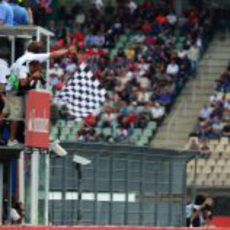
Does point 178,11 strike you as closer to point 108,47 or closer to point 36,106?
point 108,47

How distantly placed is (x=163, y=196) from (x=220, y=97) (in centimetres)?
1186

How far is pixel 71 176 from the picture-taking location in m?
37.6

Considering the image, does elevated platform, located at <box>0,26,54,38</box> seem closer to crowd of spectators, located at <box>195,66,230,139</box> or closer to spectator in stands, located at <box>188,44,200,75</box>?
crowd of spectators, located at <box>195,66,230,139</box>

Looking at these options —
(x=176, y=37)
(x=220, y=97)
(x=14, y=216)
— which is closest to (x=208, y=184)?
(x=220, y=97)

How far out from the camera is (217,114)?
162 ft

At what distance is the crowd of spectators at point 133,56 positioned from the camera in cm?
5028

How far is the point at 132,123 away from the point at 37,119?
66.1 feet

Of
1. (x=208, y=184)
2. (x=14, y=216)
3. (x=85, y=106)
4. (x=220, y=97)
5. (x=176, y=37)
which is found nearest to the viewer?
(x=14, y=216)

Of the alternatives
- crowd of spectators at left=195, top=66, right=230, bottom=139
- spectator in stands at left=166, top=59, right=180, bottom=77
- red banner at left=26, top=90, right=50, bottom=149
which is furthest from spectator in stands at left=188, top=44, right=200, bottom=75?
red banner at left=26, top=90, right=50, bottom=149

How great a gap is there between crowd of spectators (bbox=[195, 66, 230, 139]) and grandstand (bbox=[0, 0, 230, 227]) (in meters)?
0.04

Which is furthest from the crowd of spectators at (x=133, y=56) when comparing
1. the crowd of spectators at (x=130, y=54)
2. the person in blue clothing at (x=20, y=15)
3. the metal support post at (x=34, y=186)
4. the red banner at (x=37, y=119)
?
the red banner at (x=37, y=119)

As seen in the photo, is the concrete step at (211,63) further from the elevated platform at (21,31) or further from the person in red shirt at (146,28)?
the elevated platform at (21,31)

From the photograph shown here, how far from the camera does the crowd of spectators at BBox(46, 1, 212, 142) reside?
165ft

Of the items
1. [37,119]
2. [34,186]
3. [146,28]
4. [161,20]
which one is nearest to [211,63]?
[161,20]
